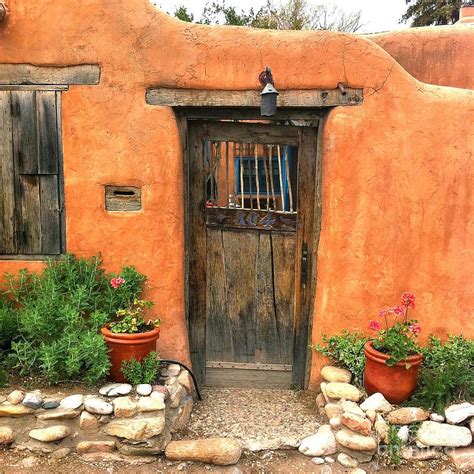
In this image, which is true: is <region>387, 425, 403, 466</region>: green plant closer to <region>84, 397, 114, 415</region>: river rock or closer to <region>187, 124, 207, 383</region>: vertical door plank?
<region>187, 124, 207, 383</region>: vertical door plank

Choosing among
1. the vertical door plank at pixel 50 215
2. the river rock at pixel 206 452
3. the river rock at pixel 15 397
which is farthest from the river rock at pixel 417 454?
the vertical door plank at pixel 50 215

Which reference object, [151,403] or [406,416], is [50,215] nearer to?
[151,403]

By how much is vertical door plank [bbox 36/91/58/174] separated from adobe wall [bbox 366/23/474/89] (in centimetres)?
375

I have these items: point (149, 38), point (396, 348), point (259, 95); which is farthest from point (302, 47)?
point (396, 348)

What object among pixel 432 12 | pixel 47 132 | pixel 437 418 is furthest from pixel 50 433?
pixel 432 12

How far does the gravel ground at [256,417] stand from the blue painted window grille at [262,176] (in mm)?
1770

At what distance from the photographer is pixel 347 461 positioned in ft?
11.0

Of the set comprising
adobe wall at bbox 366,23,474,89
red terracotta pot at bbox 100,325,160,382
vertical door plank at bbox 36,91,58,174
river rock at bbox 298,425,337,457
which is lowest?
river rock at bbox 298,425,337,457

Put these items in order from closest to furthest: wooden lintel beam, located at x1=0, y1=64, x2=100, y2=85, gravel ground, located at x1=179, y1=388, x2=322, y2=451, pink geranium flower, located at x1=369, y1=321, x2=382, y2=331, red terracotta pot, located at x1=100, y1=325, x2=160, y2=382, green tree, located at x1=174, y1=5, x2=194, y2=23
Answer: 1. red terracotta pot, located at x1=100, y1=325, x2=160, y2=382
2. gravel ground, located at x1=179, y1=388, x2=322, y2=451
3. pink geranium flower, located at x1=369, y1=321, x2=382, y2=331
4. wooden lintel beam, located at x1=0, y1=64, x2=100, y2=85
5. green tree, located at x1=174, y1=5, x2=194, y2=23

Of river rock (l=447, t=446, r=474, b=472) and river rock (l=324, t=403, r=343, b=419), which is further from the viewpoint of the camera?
river rock (l=324, t=403, r=343, b=419)

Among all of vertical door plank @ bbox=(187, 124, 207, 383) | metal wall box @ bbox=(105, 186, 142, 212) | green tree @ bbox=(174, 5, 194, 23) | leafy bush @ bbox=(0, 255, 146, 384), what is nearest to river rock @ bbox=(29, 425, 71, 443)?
leafy bush @ bbox=(0, 255, 146, 384)

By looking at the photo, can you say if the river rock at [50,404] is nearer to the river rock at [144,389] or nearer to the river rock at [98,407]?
the river rock at [98,407]

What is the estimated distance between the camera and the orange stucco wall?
152 inches

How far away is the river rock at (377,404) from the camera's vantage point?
3539 millimetres
